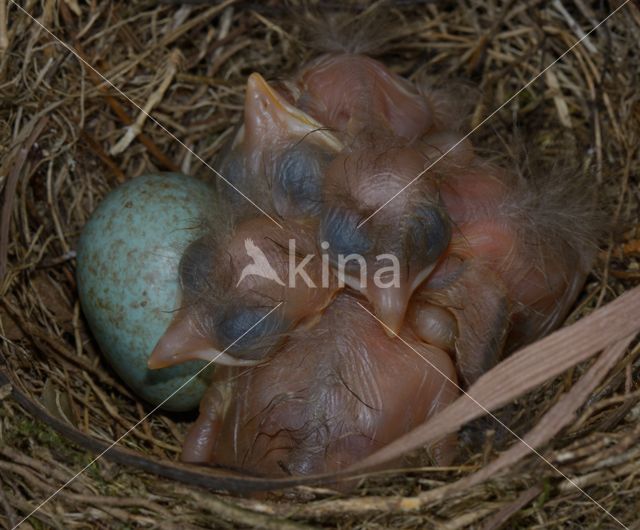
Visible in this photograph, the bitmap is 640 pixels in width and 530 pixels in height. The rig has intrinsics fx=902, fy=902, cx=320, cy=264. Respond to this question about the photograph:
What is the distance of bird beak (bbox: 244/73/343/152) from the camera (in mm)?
1576

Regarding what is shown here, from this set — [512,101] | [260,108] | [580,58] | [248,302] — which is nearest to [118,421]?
[248,302]

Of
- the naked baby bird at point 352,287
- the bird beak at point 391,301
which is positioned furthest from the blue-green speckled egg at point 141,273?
the bird beak at point 391,301

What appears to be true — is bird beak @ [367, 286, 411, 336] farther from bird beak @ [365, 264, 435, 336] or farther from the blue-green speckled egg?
the blue-green speckled egg

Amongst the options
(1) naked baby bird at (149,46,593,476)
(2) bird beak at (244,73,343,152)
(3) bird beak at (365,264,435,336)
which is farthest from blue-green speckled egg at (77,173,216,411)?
(3) bird beak at (365,264,435,336)

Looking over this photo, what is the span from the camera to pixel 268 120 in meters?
1.59

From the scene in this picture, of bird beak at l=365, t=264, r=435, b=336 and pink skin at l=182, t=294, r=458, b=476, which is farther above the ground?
bird beak at l=365, t=264, r=435, b=336

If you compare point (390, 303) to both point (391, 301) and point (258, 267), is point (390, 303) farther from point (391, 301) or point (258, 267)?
point (258, 267)

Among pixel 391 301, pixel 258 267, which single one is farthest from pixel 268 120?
pixel 391 301

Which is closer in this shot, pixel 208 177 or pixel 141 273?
pixel 141 273

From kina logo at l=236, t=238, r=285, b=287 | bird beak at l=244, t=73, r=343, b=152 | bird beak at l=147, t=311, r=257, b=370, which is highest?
bird beak at l=244, t=73, r=343, b=152

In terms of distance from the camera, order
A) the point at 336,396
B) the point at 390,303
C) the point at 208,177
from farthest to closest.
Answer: the point at 208,177 → the point at 336,396 → the point at 390,303

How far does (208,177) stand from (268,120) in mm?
350

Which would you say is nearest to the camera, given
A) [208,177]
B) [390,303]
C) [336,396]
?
[390,303]

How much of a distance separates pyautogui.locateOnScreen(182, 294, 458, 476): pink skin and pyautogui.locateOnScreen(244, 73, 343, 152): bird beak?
300mm
